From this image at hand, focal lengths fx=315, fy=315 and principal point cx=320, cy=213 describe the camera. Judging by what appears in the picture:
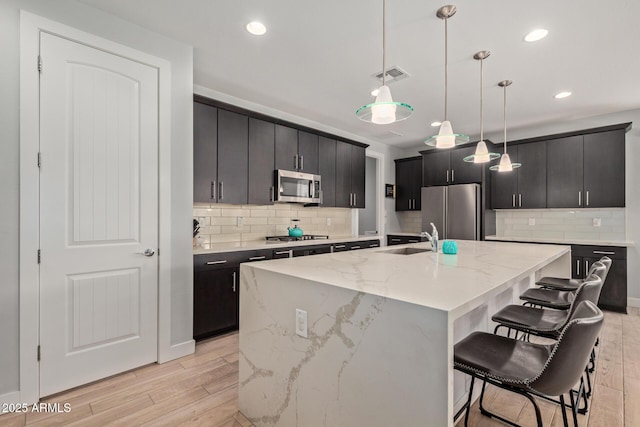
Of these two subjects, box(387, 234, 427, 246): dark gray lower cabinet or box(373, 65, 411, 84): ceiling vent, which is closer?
box(373, 65, 411, 84): ceiling vent

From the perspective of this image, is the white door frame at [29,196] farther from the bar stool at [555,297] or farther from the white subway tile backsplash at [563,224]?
the white subway tile backsplash at [563,224]

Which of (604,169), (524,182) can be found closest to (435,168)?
(524,182)

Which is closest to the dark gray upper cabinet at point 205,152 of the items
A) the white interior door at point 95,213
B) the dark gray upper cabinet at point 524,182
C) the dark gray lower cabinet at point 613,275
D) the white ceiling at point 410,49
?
the white ceiling at point 410,49

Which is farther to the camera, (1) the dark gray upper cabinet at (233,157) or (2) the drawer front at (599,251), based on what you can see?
(2) the drawer front at (599,251)

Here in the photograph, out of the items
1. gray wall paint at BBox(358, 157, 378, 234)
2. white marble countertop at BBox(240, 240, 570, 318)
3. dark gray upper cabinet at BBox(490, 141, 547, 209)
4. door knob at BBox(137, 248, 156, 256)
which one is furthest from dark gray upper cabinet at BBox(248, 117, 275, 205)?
dark gray upper cabinet at BBox(490, 141, 547, 209)

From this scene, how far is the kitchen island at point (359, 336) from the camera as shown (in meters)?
1.08

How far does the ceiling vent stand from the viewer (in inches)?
116

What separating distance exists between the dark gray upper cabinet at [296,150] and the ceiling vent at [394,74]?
1.35m

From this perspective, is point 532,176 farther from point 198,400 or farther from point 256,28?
point 198,400

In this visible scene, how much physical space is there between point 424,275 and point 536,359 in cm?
58

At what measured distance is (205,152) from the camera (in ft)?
10.6

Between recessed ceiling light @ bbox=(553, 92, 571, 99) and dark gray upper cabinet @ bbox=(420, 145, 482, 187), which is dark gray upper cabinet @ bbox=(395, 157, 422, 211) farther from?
recessed ceiling light @ bbox=(553, 92, 571, 99)

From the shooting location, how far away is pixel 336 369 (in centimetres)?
136

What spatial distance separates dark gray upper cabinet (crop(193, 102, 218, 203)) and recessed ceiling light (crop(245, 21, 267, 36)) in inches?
42.2
